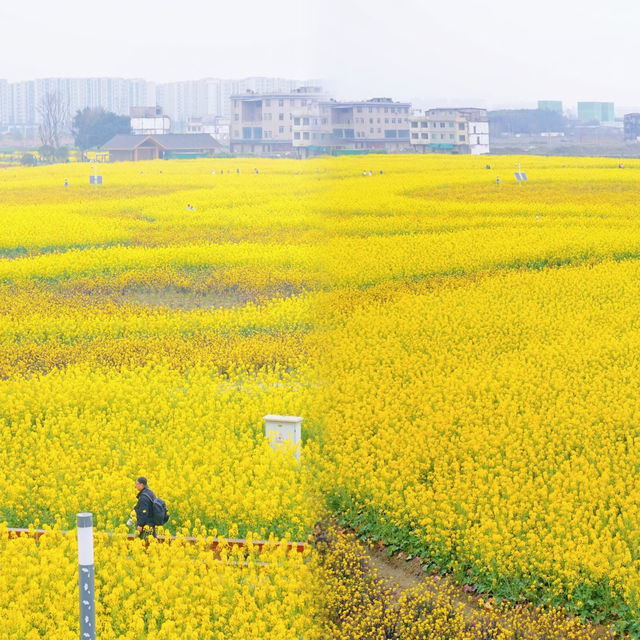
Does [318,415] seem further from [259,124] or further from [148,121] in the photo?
[148,121]

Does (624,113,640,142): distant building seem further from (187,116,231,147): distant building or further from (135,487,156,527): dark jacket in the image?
(187,116,231,147): distant building

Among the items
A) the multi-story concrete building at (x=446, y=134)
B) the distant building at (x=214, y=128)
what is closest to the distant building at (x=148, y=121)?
the multi-story concrete building at (x=446, y=134)

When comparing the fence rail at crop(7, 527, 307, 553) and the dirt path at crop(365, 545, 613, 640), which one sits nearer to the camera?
the dirt path at crop(365, 545, 613, 640)

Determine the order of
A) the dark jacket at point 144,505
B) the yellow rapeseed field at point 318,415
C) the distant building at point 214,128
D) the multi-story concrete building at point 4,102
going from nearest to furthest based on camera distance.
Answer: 1. the yellow rapeseed field at point 318,415
2. the dark jacket at point 144,505
3. the distant building at point 214,128
4. the multi-story concrete building at point 4,102

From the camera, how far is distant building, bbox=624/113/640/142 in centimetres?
6525

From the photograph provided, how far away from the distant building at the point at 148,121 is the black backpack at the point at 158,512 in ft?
308

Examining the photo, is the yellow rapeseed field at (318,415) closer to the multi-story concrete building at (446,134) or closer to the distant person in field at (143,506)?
the distant person in field at (143,506)

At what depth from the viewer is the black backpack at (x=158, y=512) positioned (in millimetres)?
7801

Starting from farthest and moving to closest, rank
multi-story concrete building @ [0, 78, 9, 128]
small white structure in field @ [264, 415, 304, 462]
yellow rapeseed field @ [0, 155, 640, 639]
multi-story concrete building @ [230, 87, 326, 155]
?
multi-story concrete building @ [0, 78, 9, 128], multi-story concrete building @ [230, 87, 326, 155], small white structure in field @ [264, 415, 304, 462], yellow rapeseed field @ [0, 155, 640, 639]

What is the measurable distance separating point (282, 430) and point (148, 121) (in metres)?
95.7

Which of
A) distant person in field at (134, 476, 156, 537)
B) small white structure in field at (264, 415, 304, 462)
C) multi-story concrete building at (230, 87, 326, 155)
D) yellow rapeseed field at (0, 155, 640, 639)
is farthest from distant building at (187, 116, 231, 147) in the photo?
distant person in field at (134, 476, 156, 537)

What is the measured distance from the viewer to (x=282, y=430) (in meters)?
9.62

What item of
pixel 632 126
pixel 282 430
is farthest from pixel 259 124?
pixel 282 430

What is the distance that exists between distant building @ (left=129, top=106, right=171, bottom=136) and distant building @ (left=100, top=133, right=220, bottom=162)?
324 inches
